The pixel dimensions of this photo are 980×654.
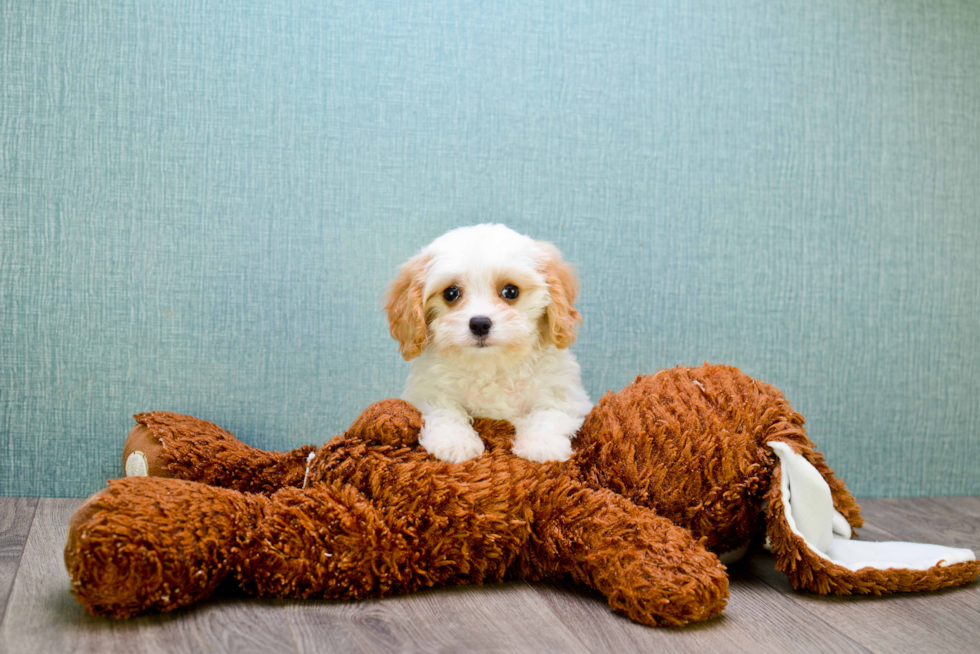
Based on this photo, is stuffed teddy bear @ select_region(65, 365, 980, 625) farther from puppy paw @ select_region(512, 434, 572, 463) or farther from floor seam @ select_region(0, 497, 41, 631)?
floor seam @ select_region(0, 497, 41, 631)

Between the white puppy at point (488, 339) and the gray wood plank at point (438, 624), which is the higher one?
the white puppy at point (488, 339)

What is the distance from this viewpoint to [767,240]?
2.32 metres

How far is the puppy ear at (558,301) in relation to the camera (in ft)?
5.07

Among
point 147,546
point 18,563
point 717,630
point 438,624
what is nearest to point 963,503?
point 717,630

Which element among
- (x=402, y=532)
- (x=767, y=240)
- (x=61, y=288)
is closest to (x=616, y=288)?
(x=767, y=240)

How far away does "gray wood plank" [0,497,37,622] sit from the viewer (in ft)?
4.57

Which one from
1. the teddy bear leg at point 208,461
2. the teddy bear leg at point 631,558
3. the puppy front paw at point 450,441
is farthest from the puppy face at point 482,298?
the teddy bear leg at point 208,461

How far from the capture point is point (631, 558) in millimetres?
1295

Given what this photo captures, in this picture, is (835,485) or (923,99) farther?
(923,99)

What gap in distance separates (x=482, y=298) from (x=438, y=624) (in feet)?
2.00

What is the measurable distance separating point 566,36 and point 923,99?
3.87 feet

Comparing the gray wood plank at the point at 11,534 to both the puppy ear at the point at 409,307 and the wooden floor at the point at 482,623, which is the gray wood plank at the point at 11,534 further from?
the puppy ear at the point at 409,307

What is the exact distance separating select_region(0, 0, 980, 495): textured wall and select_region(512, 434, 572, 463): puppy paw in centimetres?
76

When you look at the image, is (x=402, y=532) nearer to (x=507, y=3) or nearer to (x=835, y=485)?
(x=835, y=485)
